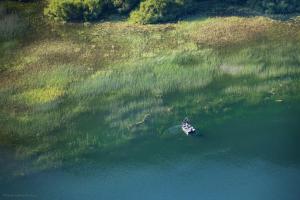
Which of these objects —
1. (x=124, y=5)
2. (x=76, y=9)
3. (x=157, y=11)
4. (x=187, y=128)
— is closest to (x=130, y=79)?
(x=187, y=128)

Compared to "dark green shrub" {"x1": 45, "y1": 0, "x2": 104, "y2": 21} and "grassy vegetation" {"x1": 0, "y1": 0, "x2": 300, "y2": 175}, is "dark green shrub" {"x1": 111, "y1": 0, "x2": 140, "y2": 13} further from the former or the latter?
"grassy vegetation" {"x1": 0, "y1": 0, "x2": 300, "y2": 175}

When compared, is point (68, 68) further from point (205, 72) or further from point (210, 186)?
point (210, 186)

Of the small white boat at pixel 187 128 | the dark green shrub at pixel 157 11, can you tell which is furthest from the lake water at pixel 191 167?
the dark green shrub at pixel 157 11

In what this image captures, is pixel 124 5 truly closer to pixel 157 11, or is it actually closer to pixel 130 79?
pixel 157 11

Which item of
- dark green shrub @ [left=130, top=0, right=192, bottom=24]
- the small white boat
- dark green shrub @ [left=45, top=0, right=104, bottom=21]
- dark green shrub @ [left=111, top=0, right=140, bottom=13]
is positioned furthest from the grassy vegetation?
dark green shrub @ [left=111, top=0, right=140, bottom=13]

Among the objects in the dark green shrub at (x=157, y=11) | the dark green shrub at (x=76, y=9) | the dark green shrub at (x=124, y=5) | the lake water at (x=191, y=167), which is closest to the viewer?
the lake water at (x=191, y=167)

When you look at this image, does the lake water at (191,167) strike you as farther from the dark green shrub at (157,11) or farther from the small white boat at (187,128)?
the dark green shrub at (157,11)

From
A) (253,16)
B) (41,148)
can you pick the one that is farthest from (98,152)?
(253,16)
